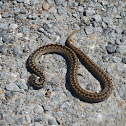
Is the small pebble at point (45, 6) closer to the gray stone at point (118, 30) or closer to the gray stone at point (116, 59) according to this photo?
the gray stone at point (118, 30)

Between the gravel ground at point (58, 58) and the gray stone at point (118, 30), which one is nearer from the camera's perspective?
the gravel ground at point (58, 58)

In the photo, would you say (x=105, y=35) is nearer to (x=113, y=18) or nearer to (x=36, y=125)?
(x=113, y=18)

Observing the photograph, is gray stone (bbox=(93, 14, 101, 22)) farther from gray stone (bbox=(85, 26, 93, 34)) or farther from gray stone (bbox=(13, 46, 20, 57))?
gray stone (bbox=(13, 46, 20, 57))

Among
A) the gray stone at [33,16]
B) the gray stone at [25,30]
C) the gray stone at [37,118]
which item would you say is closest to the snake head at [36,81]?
the gray stone at [37,118]

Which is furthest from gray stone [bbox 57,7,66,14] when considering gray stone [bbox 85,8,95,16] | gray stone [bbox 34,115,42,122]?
gray stone [bbox 34,115,42,122]

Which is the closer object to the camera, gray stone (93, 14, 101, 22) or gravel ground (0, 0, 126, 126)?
gravel ground (0, 0, 126, 126)

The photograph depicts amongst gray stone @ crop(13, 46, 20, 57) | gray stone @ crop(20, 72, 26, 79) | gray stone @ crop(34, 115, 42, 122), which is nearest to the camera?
gray stone @ crop(34, 115, 42, 122)

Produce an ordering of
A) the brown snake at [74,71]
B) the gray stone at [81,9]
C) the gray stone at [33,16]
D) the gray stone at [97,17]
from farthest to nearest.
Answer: the gray stone at [81,9] < the gray stone at [97,17] < the gray stone at [33,16] < the brown snake at [74,71]

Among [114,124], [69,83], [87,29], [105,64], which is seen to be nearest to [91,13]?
[87,29]
